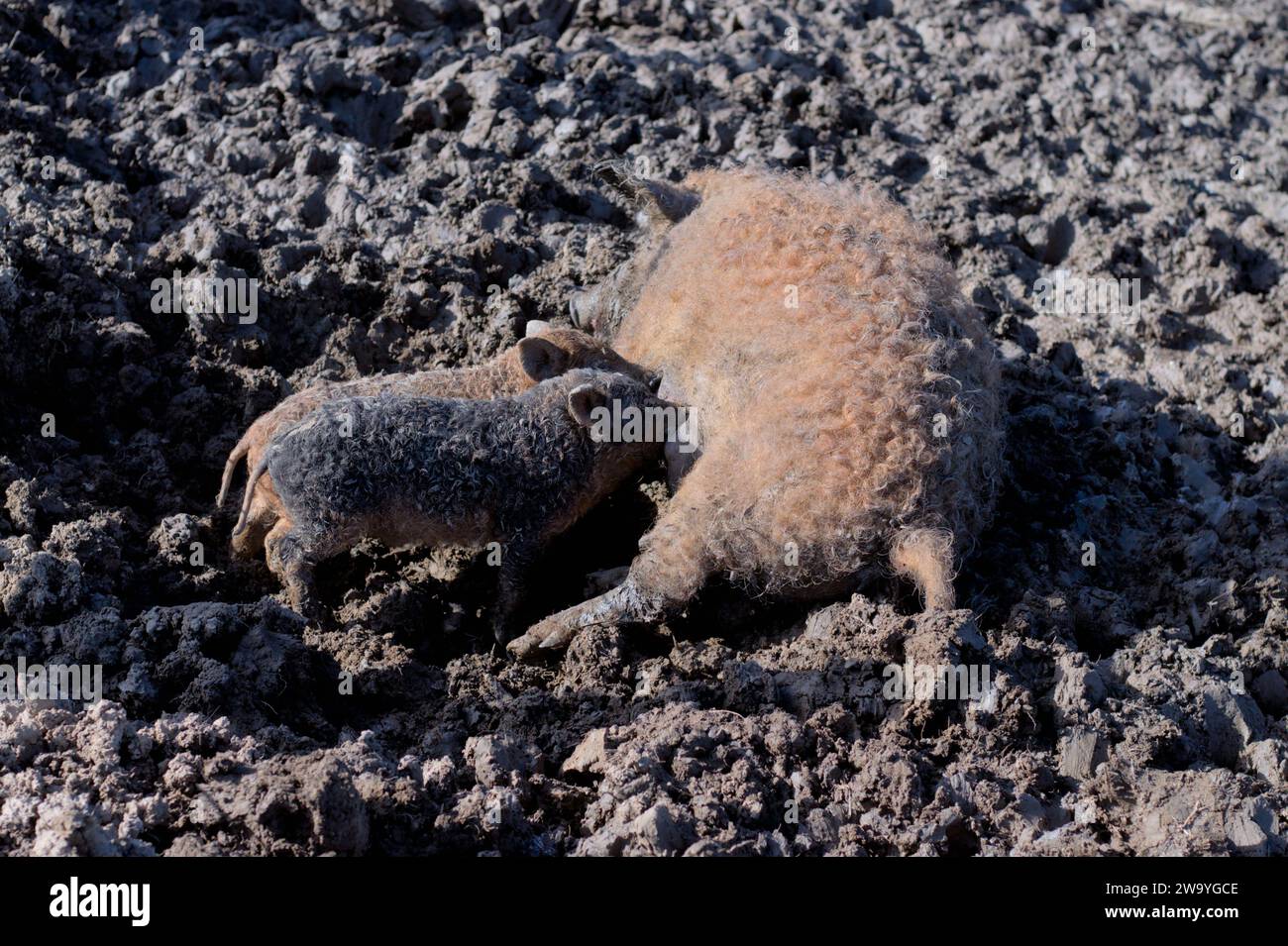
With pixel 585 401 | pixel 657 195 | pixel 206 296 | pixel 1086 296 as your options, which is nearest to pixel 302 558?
pixel 585 401

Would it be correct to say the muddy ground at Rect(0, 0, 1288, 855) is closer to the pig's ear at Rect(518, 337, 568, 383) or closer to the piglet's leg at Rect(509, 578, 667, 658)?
the piglet's leg at Rect(509, 578, 667, 658)

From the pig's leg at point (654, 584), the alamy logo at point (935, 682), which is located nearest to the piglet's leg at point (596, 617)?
the pig's leg at point (654, 584)

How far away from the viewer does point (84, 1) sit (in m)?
8.40

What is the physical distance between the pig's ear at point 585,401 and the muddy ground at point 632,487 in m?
0.56

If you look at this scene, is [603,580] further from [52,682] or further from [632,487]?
[52,682]

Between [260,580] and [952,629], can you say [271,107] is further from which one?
[952,629]

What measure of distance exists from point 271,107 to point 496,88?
126cm

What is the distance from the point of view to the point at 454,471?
5.14m

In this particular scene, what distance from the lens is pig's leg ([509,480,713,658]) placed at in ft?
16.2

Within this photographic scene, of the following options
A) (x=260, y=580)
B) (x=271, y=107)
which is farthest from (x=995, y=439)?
(x=271, y=107)
